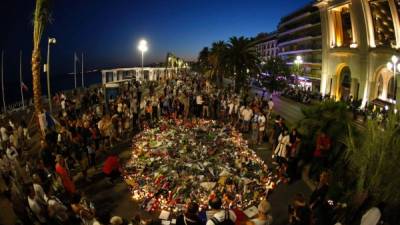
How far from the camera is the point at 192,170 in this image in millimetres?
12188

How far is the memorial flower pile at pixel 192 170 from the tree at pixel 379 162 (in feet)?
10.7

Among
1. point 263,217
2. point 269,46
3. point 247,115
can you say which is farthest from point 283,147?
point 269,46

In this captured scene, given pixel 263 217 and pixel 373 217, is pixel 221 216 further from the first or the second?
pixel 373 217

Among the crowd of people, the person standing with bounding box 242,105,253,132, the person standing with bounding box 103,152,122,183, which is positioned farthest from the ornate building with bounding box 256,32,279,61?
the person standing with bounding box 103,152,122,183

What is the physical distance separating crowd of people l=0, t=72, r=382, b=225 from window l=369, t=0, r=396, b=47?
2231cm

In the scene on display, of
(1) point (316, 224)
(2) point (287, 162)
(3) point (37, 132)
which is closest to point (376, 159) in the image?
(1) point (316, 224)

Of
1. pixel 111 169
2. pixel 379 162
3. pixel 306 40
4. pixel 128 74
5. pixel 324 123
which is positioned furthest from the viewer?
pixel 306 40

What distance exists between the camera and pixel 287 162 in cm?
1222

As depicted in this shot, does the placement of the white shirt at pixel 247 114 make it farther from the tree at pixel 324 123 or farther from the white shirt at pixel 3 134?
the white shirt at pixel 3 134

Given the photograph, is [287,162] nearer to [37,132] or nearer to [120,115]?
[120,115]

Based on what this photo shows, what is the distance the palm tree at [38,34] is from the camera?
18.0 meters

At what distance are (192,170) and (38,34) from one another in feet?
44.1

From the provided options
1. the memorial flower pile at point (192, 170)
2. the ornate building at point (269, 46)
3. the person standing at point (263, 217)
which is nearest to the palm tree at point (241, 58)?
the memorial flower pile at point (192, 170)

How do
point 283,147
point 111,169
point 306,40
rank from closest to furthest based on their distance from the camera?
1. point 111,169
2. point 283,147
3. point 306,40
